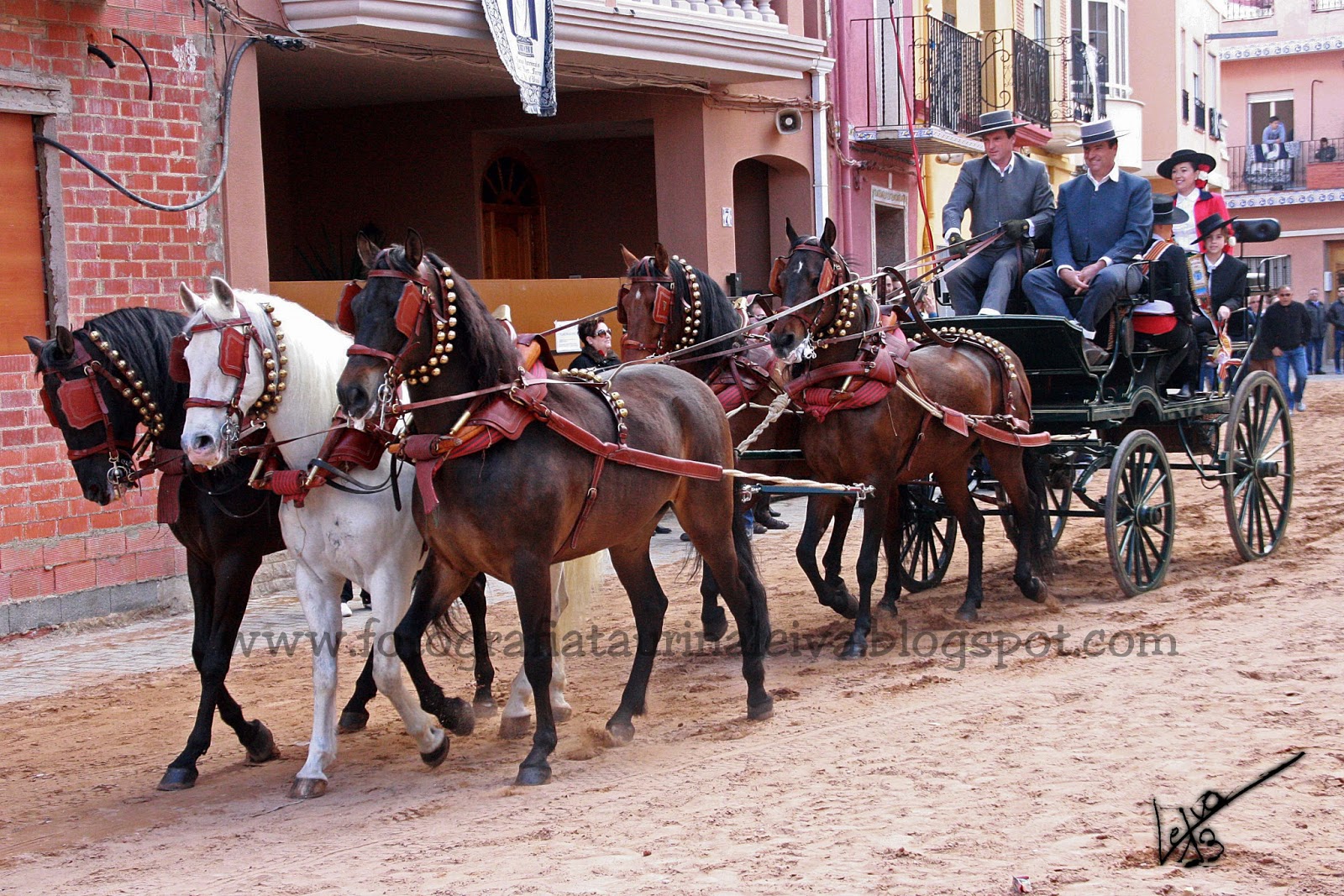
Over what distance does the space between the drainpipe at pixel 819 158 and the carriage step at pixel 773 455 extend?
777cm

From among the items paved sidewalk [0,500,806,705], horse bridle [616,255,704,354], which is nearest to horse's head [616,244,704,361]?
horse bridle [616,255,704,354]

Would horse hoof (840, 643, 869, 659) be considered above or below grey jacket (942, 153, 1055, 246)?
below

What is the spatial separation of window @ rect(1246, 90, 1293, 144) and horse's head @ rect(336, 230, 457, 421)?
39.3m

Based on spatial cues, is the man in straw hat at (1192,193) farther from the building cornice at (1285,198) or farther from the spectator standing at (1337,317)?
the building cornice at (1285,198)

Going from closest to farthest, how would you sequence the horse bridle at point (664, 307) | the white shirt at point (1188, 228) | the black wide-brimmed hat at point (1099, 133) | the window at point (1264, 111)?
the horse bridle at point (664, 307) < the black wide-brimmed hat at point (1099, 133) < the white shirt at point (1188, 228) < the window at point (1264, 111)

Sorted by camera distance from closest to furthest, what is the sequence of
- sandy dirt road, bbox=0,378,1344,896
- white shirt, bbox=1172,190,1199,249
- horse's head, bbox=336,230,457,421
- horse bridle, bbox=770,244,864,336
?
sandy dirt road, bbox=0,378,1344,896 → horse's head, bbox=336,230,457,421 → horse bridle, bbox=770,244,864,336 → white shirt, bbox=1172,190,1199,249

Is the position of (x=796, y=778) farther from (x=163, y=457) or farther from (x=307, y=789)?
(x=163, y=457)

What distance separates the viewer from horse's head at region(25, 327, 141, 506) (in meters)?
5.38

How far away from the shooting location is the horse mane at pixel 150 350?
5465mm

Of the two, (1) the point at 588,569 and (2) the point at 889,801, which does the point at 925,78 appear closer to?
(1) the point at 588,569

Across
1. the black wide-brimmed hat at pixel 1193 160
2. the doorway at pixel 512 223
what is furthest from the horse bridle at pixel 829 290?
the doorway at pixel 512 223

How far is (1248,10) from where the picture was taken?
40.3m

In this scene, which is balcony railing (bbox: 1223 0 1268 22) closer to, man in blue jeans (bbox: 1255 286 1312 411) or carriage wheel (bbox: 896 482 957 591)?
man in blue jeans (bbox: 1255 286 1312 411)

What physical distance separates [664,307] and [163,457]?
9.30 ft
